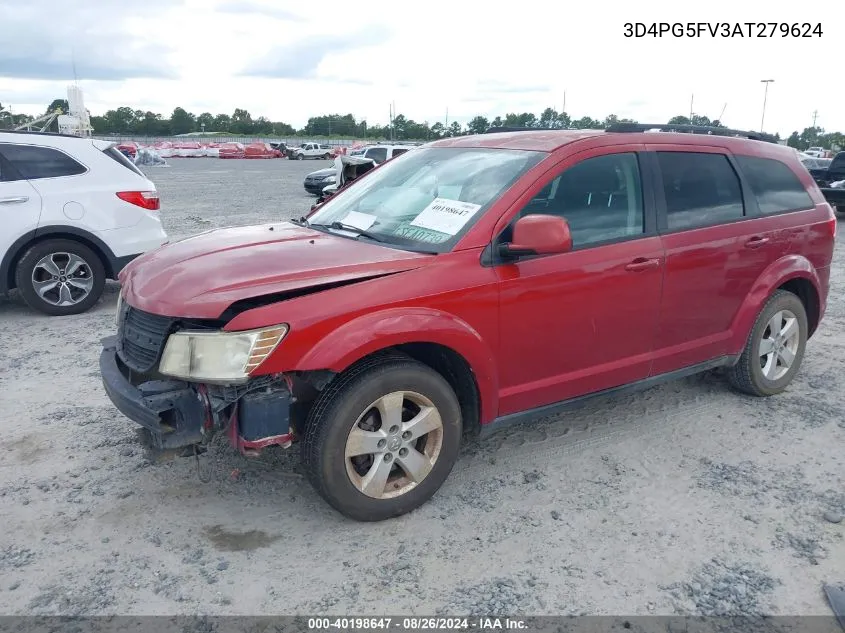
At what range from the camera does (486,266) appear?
3438mm

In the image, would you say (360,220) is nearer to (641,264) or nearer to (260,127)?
(641,264)

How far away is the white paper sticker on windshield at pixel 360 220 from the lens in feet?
12.8

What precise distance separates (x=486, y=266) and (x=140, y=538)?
206 cm

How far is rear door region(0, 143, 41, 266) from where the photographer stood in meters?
6.57

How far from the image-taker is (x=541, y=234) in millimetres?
3295

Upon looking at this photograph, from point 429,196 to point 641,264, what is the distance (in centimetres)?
124

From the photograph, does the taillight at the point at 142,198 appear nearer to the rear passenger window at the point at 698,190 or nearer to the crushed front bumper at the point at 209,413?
the crushed front bumper at the point at 209,413

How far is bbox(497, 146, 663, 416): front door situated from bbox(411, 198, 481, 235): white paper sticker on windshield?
23 centimetres

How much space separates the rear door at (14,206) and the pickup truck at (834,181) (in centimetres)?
1448

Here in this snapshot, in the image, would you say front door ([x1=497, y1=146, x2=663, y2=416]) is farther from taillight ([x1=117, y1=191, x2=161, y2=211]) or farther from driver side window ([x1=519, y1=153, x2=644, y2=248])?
taillight ([x1=117, y1=191, x2=161, y2=211])

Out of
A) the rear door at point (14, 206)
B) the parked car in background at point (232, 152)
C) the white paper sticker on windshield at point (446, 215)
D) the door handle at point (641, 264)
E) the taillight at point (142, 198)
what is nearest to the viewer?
the white paper sticker on windshield at point (446, 215)

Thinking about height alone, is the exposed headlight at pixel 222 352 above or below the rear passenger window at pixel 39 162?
below

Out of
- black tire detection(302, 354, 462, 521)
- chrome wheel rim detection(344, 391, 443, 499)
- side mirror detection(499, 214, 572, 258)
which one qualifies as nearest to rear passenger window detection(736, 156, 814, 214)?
side mirror detection(499, 214, 572, 258)

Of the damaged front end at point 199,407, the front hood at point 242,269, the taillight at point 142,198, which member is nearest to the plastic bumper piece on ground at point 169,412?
the damaged front end at point 199,407
